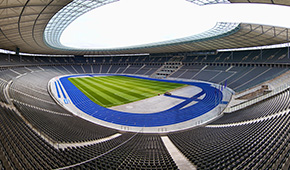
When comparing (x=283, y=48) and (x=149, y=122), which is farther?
(x=283, y=48)

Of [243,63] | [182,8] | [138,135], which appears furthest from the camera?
[243,63]

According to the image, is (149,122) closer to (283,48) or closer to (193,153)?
(193,153)

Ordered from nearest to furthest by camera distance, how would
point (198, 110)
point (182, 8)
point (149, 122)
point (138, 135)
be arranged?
1. point (138, 135)
2. point (149, 122)
3. point (198, 110)
4. point (182, 8)

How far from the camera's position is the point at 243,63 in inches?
1601

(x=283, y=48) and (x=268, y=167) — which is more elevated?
(x=283, y=48)

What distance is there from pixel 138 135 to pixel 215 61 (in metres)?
44.2

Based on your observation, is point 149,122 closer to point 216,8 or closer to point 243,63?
point 216,8

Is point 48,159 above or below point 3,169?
below

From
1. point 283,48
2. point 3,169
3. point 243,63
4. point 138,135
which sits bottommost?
point 138,135

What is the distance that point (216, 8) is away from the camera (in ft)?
61.5

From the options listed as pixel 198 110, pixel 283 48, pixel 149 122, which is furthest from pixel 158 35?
pixel 283 48

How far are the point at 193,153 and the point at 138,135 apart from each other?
6.67 metres

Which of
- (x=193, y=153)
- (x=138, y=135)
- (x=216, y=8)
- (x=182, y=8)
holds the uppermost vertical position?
(x=182, y=8)

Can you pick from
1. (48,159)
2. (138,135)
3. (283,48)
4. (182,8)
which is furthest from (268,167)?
(283,48)
